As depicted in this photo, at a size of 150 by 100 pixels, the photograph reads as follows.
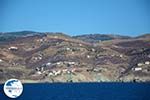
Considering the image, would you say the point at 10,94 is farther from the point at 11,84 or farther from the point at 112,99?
Answer: the point at 112,99

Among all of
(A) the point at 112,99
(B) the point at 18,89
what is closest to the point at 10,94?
(B) the point at 18,89

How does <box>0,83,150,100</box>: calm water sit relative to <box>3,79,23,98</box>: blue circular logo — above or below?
below

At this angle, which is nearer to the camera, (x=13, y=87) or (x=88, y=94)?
(x=13, y=87)

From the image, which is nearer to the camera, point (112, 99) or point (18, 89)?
point (18, 89)

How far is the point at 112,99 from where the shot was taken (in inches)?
2466

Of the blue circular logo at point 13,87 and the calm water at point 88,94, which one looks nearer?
the blue circular logo at point 13,87

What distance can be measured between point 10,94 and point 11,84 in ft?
0.91

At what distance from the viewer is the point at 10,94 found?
30.2 ft

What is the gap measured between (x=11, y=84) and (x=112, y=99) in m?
54.2

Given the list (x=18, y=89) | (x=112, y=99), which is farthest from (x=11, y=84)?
(x=112, y=99)

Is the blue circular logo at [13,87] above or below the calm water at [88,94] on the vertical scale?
above

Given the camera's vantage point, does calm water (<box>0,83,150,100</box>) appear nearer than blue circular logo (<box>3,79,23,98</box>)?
No

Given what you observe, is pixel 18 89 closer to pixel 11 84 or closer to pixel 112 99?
pixel 11 84

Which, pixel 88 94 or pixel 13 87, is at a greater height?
pixel 13 87
